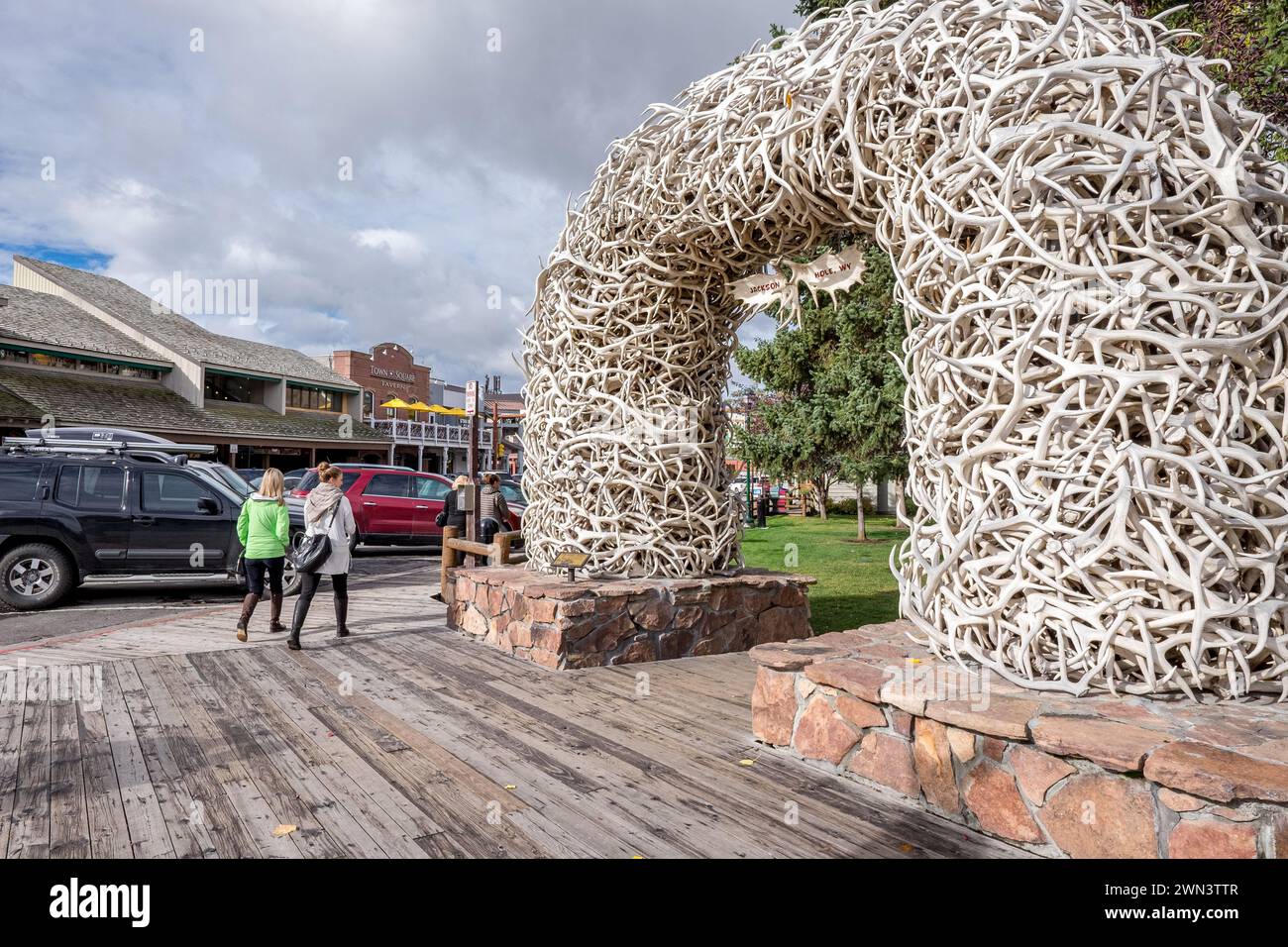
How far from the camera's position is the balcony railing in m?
33.8

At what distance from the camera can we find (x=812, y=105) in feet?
12.8

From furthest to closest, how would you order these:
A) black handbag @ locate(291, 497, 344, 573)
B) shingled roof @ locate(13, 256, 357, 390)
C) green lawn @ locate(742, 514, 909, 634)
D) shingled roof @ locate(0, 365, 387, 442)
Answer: shingled roof @ locate(13, 256, 357, 390), shingled roof @ locate(0, 365, 387, 442), green lawn @ locate(742, 514, 909, 634), black handbag @ locate(291, 497, 344, 573)

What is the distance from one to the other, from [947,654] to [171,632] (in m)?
6.95

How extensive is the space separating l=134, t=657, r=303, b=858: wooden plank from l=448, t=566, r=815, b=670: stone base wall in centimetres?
223

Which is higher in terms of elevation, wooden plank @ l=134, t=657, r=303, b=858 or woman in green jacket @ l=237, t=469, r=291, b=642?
woman in green jacket @ l=237, t=469, r=291, b=642

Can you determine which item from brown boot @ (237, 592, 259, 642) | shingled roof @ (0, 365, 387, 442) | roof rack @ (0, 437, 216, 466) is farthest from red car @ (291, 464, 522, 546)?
shingled roof @ (0, 365, 387, 442)

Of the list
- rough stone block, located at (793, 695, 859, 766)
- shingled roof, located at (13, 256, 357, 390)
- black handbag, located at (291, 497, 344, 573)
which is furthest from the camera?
shingled roof, located at (13, 256, 357, 390)

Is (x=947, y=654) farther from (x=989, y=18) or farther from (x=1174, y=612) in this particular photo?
(x=989, y=18)

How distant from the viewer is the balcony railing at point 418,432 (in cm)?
3375

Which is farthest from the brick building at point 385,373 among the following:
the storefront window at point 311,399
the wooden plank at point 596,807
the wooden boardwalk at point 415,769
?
the wooden plank at point 596,807

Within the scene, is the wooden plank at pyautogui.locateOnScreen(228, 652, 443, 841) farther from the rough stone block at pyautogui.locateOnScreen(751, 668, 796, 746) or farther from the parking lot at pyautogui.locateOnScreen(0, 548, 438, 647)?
the parking lot at pyautogui.locateOnScreen(0, 548, 438, 647)

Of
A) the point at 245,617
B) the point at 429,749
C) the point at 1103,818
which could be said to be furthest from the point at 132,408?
the point at 1103,818

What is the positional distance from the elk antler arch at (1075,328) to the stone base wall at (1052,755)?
201 millimetres
